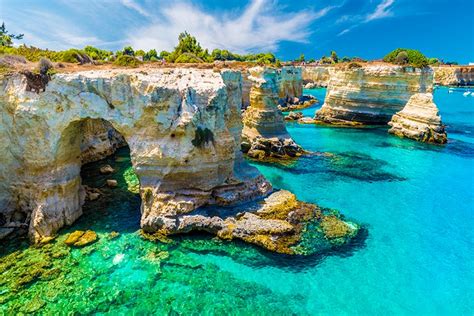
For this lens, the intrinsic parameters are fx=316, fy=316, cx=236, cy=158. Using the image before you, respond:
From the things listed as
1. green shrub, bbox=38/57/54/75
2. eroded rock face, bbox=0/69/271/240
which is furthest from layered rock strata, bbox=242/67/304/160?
green shrub, bbox=38/57/54/75

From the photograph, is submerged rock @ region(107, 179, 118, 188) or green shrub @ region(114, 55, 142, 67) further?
green shrub @ region(114, 55, 142, 67)

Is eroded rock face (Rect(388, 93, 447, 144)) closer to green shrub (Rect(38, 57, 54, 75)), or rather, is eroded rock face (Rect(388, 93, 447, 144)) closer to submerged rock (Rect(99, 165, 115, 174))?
submerged rock (Rect(99, 165, 115, 174))

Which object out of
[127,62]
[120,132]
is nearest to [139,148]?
[120,132]

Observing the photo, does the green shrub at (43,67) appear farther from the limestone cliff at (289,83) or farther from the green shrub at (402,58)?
the limestone cliff at (289,83)

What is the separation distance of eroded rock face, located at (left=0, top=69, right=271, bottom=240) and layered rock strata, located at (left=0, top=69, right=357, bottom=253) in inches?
2.1

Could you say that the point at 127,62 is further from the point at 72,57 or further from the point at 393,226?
the point at 393,226

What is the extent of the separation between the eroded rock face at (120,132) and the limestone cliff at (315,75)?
11155cm

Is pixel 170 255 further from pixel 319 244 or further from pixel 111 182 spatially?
pixel 111 182

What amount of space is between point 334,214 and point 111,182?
15.7m

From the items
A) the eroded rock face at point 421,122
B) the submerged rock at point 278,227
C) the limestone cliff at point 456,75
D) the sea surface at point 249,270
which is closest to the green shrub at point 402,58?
the eroded rock face at point 421,122

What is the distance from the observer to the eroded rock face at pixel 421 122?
1578 inches

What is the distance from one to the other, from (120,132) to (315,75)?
388 ft

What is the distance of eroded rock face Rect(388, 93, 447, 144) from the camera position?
40.1 metres

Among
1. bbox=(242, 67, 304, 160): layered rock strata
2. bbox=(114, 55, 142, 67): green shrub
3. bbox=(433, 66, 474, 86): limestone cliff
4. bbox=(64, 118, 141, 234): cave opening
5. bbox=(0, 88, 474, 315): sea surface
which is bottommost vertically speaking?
bbox=(0, 88, 474, 315): sea surface
